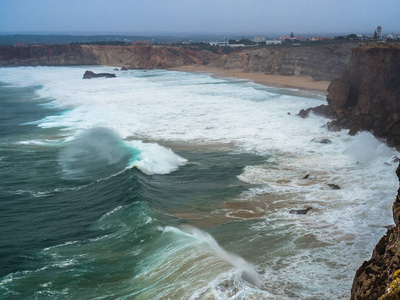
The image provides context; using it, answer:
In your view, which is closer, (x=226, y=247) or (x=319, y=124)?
(x=226, y=247)

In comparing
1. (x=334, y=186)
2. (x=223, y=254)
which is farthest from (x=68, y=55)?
(x=223, y=254)

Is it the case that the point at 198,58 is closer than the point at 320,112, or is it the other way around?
the point at 320,112

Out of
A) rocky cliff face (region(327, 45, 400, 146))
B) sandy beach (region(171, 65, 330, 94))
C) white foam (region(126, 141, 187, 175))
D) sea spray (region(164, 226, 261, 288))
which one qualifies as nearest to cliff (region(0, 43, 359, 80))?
sandy beach (region(171, 65, 330, 94))

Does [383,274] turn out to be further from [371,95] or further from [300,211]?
[371,95]

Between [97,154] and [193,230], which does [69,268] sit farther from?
[97,154]

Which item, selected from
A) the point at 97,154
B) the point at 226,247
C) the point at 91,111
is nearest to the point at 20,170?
the point at 97,154

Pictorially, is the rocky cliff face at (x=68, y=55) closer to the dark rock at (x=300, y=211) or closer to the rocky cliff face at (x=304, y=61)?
the rocky cliff face at (x=304, y=61)
